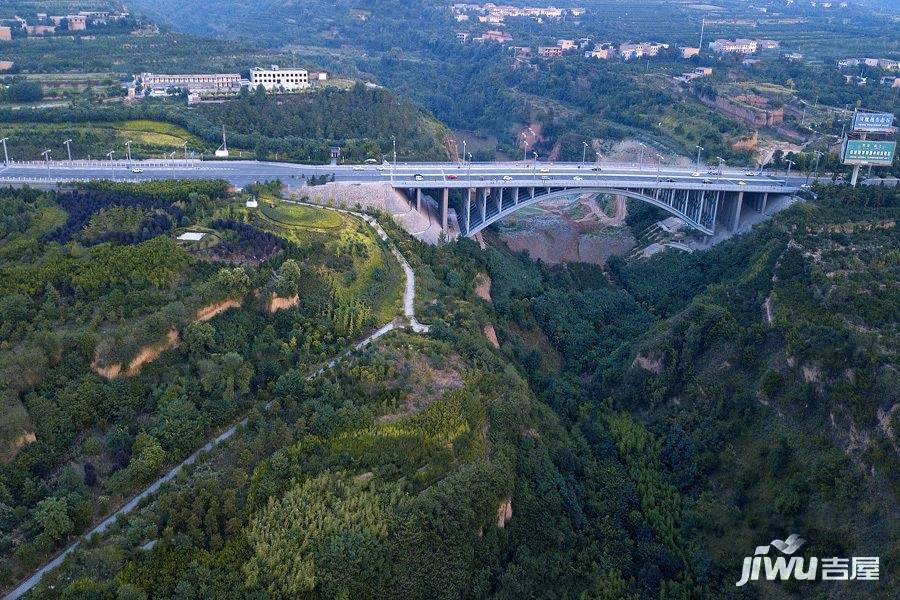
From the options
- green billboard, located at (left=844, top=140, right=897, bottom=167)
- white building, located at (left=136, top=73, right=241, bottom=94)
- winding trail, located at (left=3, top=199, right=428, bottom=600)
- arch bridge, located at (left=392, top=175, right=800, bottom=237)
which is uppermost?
white building, located at (left=136, top=73, right=241, bottom=94)

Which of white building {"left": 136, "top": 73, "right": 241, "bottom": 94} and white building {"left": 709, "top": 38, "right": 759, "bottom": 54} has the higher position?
white building {"left": 709, "top": 38, "right": 759, "bottom": 54}

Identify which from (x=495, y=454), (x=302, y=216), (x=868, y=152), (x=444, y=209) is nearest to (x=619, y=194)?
(x=444, y=209)

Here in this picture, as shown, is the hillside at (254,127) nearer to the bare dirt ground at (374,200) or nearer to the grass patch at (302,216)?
the bare dirt ground at (374,200)

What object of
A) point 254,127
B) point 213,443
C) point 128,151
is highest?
point 128,151

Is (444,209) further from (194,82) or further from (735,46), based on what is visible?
(735,46)

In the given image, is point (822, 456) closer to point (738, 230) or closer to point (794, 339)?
point (794, 339)

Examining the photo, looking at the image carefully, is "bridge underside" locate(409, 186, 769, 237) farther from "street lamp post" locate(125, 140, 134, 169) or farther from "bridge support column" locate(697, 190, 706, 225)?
"street lamp post" locate(125, 140, 134, 169)

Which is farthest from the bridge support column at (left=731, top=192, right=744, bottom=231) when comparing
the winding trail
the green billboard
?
the winding trail

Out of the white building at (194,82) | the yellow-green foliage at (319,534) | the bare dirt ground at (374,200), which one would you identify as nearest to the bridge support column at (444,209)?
the bare dirt ground at (374,200)
